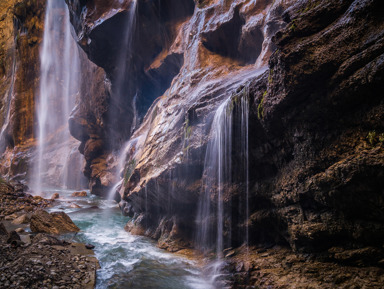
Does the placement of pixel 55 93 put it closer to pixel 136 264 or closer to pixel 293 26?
pixel 136 264

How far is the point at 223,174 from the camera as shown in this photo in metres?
7.27

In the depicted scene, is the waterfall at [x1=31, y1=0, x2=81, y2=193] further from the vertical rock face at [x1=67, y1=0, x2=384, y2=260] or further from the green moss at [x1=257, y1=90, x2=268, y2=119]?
the green moss at [x1=257, y1=90, x2=268, y2=119]

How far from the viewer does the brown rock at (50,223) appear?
950 cm

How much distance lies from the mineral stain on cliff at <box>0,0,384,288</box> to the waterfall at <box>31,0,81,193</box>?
97.6 ft

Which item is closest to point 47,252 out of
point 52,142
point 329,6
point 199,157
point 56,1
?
point 199,157

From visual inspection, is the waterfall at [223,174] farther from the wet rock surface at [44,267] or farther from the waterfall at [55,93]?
the waterfall at [55,93]

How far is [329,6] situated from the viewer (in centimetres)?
452

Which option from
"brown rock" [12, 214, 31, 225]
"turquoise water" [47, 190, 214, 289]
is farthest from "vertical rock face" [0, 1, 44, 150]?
"turquoise water" [47, 190, 214, 289]

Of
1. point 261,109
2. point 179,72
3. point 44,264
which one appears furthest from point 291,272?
→ point 179,72

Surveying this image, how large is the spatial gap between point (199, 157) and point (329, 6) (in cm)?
547

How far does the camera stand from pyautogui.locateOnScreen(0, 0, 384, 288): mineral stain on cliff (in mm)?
3953

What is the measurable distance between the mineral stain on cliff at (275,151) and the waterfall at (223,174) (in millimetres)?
36

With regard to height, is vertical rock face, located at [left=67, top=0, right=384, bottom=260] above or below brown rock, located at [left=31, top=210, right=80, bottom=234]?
above

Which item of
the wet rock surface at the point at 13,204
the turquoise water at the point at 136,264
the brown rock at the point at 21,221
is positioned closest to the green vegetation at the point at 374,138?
the turquoise water at the point at 136,264
